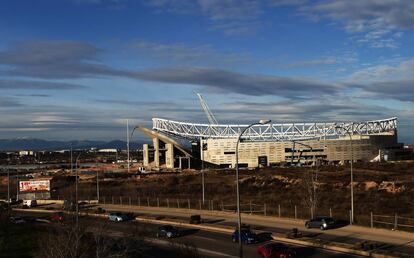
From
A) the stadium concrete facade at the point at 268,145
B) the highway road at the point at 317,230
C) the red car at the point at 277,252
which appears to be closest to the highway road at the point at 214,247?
the red car at the point at 277,252

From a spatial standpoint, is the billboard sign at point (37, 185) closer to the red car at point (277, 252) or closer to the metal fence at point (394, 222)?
the metal fence at point (394, 222)

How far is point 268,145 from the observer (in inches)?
6658

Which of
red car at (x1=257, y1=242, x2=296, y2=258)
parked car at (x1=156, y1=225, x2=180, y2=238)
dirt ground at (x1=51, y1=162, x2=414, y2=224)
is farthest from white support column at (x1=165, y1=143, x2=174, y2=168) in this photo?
red car at (x1=257, y1=242, x2=296, y2=258)

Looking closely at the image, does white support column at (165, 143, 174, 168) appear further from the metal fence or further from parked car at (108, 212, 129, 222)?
the metal fence

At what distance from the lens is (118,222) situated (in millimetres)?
58094

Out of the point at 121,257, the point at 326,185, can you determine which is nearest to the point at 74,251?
the point at 121,257

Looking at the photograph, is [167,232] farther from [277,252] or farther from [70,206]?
[70,206]

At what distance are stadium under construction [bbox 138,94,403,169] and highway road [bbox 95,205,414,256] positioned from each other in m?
96.9

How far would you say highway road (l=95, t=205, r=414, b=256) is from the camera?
37653mm

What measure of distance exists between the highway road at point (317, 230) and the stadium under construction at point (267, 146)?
3813 inches

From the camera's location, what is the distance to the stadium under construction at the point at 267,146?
166m

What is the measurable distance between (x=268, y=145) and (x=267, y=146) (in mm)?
502

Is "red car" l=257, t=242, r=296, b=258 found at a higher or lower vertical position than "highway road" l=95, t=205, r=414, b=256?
higher

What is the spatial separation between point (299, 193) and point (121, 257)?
54116 millimetres
